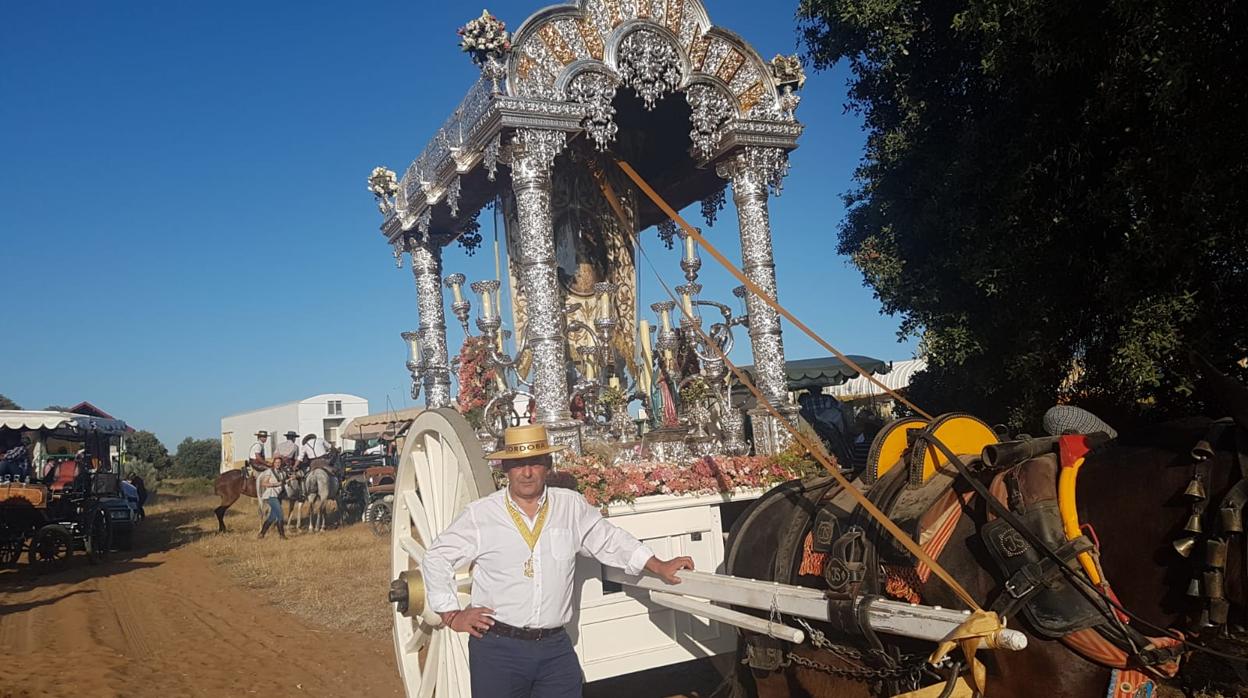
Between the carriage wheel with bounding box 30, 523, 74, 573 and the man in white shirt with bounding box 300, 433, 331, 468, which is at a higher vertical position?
the man in white shirt with bounding box 300, 433, 331, 468

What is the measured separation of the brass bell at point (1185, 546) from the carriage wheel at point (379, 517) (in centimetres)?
1336

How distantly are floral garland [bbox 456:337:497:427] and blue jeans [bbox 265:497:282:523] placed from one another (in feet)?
30.3

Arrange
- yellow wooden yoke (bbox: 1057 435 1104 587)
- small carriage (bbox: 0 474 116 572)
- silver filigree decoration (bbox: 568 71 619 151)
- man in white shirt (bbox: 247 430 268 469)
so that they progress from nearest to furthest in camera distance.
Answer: yellow wooden yoke (bbox: 1057 435 1104 587)
silver filigree decoration (bbox: 568 71 619 151)
small carriage (bbox: 0 474 116 572)
man in white shirt (bbox: 247 430 268 469)

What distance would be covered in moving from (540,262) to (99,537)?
456 inches

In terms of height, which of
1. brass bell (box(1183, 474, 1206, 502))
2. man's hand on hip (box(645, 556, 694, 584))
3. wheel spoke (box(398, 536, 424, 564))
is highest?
brass bell (box(1183, 474, 1206, 502))

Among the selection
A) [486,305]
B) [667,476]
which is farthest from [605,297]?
[667,476]

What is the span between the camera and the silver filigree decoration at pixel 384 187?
8320 mm

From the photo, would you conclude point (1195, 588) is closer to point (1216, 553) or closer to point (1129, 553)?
point (1216, 553)

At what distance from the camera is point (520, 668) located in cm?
297

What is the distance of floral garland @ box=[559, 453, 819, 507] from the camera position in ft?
13.7

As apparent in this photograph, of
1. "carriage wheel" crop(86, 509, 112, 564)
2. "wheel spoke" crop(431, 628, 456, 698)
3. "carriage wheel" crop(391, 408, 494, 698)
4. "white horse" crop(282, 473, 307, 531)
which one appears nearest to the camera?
"carriage wheel" crop(391, 408, 494, 698)

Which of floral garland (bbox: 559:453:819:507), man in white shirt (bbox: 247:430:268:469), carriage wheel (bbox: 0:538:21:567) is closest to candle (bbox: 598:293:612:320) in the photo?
floral garland (bbox: 559:453:819:507)

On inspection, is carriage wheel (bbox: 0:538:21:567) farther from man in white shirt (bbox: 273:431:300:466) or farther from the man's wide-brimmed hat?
the man's wide-brimmed hat

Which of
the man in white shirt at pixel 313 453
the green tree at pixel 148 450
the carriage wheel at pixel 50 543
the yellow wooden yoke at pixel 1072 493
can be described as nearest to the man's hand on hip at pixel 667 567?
the yellow wooden yoke at pixel 1072 493
